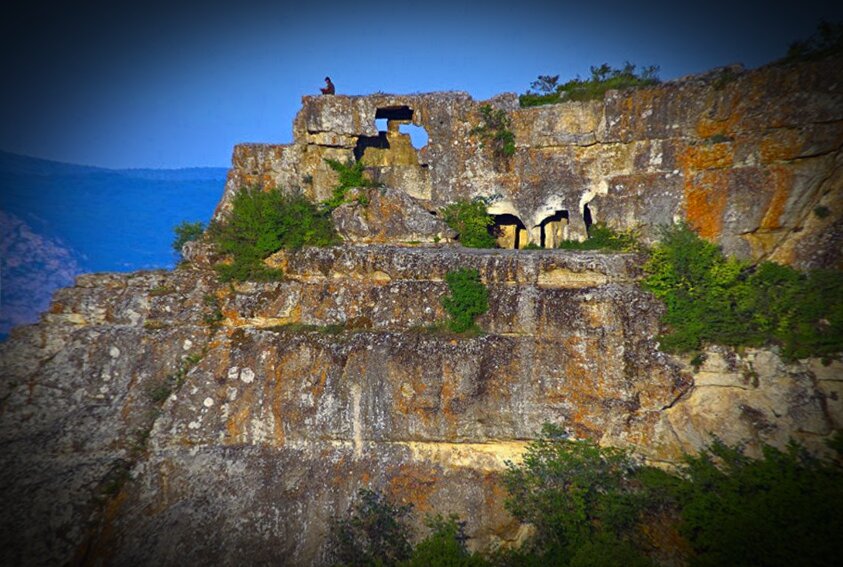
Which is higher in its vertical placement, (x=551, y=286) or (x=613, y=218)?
(x=613, y=218)

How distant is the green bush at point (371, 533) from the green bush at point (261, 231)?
8.42 meters

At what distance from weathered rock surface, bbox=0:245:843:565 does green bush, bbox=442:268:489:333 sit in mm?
437

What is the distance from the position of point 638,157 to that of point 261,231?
14364mm

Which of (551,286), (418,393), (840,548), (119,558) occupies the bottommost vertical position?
(119,558)

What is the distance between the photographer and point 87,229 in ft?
138

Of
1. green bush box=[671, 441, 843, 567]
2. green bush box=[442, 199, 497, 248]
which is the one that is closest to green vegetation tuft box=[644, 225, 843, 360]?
green bush box=[671, 441, 843, 567]

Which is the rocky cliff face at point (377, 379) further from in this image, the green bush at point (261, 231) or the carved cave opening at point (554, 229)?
the carved cave opening at point (554, 229)

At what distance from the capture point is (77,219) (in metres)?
42.2

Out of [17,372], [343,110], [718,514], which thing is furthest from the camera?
[343,110]

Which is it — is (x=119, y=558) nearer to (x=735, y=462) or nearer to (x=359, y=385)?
(x=359, y=385)

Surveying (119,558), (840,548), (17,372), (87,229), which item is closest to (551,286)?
(840,548)

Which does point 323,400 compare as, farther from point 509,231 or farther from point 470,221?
point 509,231

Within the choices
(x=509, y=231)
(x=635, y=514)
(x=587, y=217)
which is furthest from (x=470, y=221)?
(x=635, y=514)

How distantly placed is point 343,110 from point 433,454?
14.4 meters
